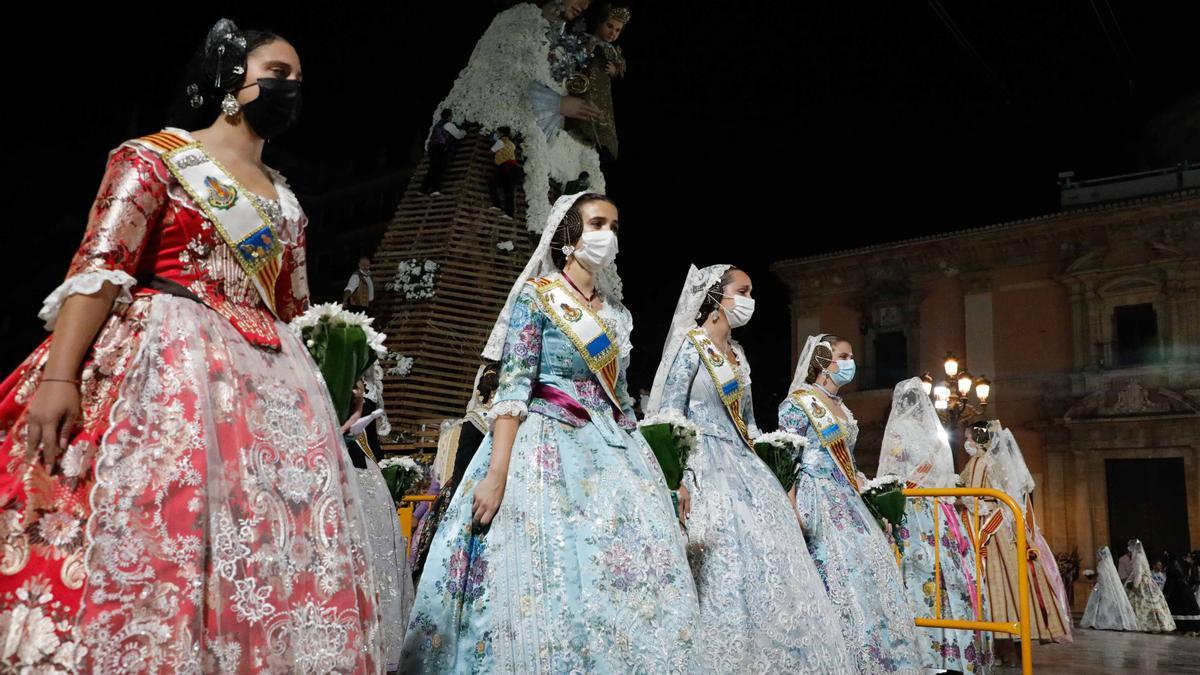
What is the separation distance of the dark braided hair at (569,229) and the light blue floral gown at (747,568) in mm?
977

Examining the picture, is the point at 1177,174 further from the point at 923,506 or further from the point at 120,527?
the point at 120,527

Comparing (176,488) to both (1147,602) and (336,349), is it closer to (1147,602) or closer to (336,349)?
(336,349)

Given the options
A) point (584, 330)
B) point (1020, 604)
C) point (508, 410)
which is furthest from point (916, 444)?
point (508, 410)

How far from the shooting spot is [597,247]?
13.1 feet

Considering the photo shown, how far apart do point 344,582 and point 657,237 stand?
10375mm

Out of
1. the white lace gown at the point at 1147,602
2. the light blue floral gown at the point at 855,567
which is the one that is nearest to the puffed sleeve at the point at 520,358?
the light blue floral gown at the point at 855,567

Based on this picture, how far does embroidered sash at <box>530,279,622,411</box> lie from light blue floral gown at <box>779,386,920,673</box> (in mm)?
2306

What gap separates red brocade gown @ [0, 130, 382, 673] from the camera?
2.10 meters

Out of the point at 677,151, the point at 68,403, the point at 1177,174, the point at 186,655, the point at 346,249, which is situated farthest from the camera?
the point at 1177,174

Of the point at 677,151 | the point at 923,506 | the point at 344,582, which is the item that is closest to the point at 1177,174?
the point at 677,151

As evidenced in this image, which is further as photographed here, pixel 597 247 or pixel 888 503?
pixel 888 503

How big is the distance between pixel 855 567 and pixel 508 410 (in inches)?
117

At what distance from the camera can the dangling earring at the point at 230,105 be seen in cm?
277

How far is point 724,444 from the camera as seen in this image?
5113mm
